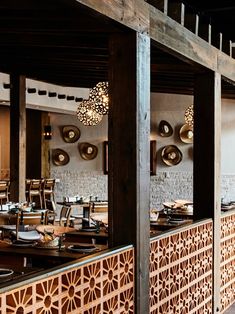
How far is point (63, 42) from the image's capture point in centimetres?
550

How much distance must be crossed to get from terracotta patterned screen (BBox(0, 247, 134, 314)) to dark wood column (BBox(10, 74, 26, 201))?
229 inches

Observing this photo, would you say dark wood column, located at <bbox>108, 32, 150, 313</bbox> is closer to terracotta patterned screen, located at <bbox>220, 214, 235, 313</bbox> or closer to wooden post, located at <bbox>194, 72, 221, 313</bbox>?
wooden post, located at <bbox>194, 72, 221, 313</bbox>

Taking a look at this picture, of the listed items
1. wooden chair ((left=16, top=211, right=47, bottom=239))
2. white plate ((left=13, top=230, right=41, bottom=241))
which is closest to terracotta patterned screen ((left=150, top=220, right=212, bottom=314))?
white plate ((left=13, top=230, right=41, bottom=241))

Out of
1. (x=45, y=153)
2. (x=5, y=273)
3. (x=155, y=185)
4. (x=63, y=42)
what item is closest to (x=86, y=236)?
(x=63, y=42)

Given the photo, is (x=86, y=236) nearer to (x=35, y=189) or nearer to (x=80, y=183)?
(x=35, y=189)

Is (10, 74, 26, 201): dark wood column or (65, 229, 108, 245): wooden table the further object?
(10, 74, 26, 201): dark wood column

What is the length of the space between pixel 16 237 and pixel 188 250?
186 centimetres

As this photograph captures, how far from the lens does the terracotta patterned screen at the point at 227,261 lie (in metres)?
6.76

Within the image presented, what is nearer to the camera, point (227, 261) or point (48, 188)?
point (227, 261)

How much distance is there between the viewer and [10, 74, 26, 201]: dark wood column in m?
9.72

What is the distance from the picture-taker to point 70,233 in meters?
6.35

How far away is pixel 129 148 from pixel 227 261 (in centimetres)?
330

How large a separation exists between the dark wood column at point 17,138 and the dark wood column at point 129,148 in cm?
562

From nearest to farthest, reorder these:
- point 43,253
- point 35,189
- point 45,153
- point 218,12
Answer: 1. point 43,253
2. point 218,12
3. point 35,189
4. point 45,153
